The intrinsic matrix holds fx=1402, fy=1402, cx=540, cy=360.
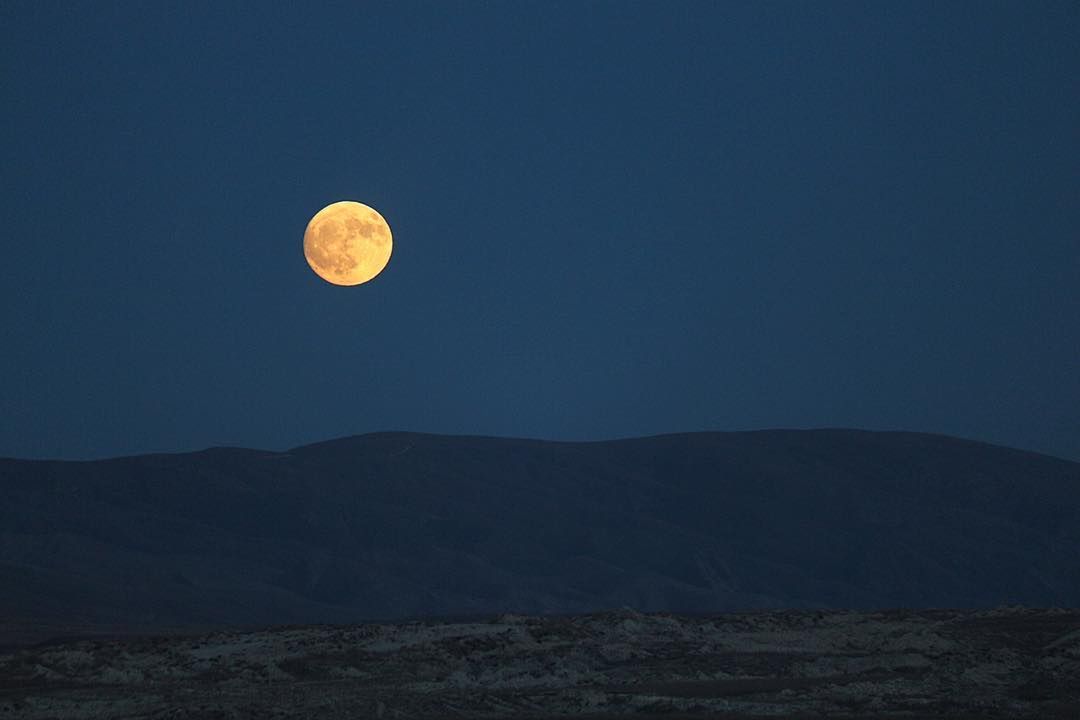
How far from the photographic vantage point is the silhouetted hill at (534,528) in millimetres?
89438

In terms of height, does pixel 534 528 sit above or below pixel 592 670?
above

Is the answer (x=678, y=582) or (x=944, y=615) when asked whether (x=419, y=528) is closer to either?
(x=678, y=582)

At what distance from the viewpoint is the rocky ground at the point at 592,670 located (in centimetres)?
2311

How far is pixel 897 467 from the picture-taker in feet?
412

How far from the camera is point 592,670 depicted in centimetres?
2995

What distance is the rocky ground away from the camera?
23.1 meters

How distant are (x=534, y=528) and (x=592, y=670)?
77.9 m

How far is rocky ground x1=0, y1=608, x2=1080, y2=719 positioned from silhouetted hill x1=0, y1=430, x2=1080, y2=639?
42.6 m

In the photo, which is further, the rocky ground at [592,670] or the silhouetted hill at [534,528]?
the silhouetted hill at [534,528]

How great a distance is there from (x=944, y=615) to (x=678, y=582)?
2174 inches

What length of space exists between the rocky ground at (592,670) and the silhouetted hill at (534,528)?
42557mm

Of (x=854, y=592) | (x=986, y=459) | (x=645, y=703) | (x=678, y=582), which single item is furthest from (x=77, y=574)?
(x=986, y=459)

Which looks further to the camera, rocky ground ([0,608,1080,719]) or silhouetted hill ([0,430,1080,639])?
silhouetted hill ([0,430,1080,639])

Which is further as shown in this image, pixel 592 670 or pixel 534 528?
pixel 534 528
